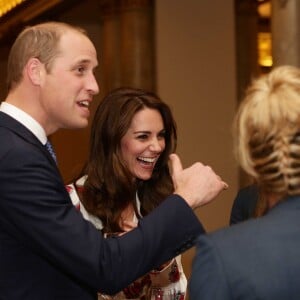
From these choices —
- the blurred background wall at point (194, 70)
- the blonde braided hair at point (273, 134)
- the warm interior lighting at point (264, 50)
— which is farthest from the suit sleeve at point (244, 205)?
the warm interior lighting at point (264, 50)

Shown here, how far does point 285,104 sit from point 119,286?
0.64m

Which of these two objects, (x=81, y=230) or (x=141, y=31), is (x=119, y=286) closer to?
(x=81, y=230)

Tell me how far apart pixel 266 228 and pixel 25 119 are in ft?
2.47

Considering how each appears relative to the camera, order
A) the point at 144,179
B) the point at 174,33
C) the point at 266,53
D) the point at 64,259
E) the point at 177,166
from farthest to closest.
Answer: the point at 266,53 → the point at 174,33 → the point at 144,179 → the point at 177,166 → the point at 64,259

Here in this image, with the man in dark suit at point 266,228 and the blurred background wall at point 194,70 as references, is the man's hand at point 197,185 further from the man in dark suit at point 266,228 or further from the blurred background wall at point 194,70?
the blurred background wall at point 194,70

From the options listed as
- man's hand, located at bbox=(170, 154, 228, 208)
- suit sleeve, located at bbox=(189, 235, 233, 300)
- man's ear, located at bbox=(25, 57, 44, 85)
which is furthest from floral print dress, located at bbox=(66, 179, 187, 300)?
suit sleeve, located at bbox=(189, 235, 233, 300)

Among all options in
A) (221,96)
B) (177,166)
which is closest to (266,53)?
(221,96)

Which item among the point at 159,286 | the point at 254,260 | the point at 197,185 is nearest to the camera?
the point at 254,260

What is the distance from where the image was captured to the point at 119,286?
169cm

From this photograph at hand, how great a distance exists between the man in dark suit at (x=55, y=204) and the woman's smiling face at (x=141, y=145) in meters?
1.07

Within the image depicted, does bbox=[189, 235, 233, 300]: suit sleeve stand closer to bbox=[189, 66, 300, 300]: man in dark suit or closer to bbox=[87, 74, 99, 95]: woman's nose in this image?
bbox=[189, 66, 300, 300]: man in dark suit

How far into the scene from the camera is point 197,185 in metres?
1.79

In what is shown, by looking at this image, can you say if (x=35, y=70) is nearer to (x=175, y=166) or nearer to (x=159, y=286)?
(x=175, y=166)

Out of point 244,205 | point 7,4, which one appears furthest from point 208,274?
point 7,4
